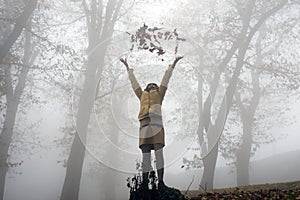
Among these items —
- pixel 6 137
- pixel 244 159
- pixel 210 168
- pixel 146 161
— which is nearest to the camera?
pixel 146 161

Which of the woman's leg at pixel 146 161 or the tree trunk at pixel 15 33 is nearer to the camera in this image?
the woman's leg at pixel 146 161

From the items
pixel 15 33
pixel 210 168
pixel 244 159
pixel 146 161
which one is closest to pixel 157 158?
pixel 146 161

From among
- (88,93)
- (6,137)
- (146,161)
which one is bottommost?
(146,161)

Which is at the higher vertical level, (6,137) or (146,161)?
(6,137)

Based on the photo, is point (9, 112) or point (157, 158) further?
point (9, 112)

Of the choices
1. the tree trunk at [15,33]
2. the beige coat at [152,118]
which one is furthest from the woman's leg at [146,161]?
the tree trunk at [15,33]

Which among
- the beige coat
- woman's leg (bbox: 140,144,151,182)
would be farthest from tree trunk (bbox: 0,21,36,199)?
woman's leg (bbox: 140,144,151,182)

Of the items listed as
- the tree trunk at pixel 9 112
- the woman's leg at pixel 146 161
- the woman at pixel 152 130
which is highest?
the tree trunk at pixel 9 112

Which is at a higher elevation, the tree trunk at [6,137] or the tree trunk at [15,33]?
the tree trunk at [15,33]

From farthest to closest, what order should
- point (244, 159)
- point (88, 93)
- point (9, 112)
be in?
point (244, 159) < point (9, 112) < point (88, 93)

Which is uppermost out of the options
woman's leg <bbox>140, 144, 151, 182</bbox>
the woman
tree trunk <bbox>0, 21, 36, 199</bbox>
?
tree trunk <bbox>0, 21, 36, 199</bbox>

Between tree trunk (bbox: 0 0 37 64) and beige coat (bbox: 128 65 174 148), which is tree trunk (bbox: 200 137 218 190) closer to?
beige coat (bbox: 128 65 174 148)

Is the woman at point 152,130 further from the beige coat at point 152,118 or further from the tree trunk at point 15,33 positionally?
the tree trunk at point 15,33

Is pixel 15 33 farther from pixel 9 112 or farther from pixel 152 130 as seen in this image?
pixel 9 112
